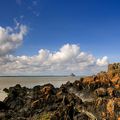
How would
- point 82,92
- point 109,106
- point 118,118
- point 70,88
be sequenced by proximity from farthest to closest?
point 70,88, point 82,92, point 109,106, point 118,118

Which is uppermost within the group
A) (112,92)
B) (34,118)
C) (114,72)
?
(114,72)

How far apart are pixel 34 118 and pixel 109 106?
10.8m

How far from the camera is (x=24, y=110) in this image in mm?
40438

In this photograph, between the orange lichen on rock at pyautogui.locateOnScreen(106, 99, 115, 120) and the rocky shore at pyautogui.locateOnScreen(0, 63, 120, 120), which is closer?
the orange lichen on rock at pyautogui.locateOnScreen(106, 99, 115, 120)

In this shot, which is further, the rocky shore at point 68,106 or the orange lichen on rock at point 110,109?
the rocky shore at point 68,106

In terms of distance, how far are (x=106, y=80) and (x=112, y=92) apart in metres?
10.9

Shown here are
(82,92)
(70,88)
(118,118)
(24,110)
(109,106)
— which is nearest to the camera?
(118,118)

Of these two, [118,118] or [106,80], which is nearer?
[118,118]

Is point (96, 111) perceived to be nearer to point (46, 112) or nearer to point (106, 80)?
point (46, 112)

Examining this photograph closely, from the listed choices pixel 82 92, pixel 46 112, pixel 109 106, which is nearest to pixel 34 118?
pixel 46 112

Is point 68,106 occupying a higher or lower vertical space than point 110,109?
higher

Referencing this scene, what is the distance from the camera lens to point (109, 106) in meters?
36.1

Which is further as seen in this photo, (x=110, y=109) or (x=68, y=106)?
(x=68, y=106)

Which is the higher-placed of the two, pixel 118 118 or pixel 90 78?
pixel 90 78
